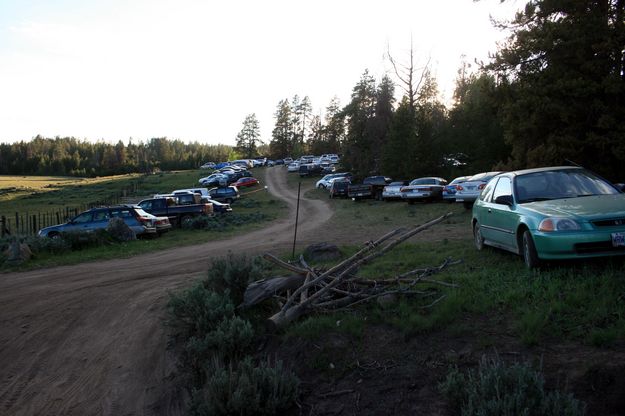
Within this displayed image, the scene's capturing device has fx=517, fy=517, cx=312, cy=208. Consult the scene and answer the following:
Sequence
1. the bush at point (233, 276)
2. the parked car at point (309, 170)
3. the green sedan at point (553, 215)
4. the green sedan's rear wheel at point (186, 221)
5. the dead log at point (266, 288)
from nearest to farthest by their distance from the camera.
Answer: the green sedan at point (553, 215) → the dead log at point (266, 288) → the bush at point (233, 276) → the green sedan's rear wheel at point (186, 221) → the parked car at point (309, 170)

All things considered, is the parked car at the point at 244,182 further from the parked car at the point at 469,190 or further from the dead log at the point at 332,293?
the dead log at the point at 332,293

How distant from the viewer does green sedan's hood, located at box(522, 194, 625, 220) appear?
636 cm

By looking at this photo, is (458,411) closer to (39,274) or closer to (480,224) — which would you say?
(480,224)

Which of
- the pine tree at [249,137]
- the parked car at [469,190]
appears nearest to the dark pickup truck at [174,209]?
the parked car at [469,190]

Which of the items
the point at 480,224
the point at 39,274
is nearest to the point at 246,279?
the point at 480,224

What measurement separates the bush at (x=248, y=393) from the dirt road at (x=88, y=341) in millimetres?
1042

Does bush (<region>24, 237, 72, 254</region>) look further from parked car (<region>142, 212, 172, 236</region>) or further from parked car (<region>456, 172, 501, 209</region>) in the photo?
parked car (<region>456, 172, 501, 209</region>)

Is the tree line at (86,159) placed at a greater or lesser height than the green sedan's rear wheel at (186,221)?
greater

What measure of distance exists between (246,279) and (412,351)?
3.47 metres

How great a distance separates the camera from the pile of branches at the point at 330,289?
6.53 metres

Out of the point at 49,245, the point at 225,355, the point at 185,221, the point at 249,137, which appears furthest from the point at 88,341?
the point at 249,137

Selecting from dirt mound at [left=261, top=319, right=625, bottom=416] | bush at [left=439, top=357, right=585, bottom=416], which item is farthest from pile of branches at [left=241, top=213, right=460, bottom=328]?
bush at [left=439, top=357, right=585, bottom=416]

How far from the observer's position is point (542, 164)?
1969cm

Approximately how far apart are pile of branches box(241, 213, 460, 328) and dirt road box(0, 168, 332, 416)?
153cm
